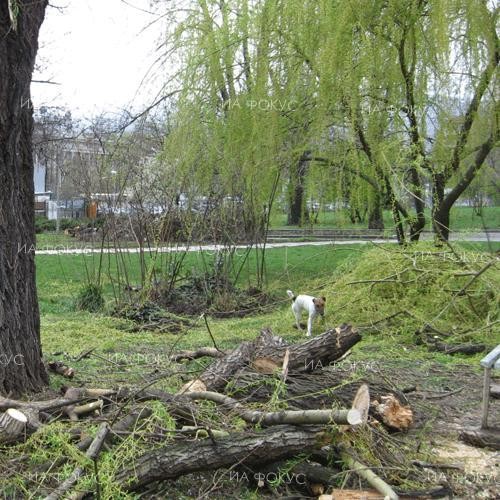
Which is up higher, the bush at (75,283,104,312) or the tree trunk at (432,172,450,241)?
the tree trunk at (432,172,450,241)

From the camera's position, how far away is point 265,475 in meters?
3.78

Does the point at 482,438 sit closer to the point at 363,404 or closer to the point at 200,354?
the point at 363,404

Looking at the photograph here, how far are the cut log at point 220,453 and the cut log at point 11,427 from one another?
712 millimetres

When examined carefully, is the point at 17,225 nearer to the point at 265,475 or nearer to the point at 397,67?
the point at 265,475

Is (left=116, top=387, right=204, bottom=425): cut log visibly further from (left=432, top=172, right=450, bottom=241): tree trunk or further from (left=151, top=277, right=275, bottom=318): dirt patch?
(left=432, top=172, right=450, bottom=241): tree trunk

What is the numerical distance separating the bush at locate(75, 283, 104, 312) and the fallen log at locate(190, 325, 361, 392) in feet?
21.6

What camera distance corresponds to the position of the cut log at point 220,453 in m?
3.56

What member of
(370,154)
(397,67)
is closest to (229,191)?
(370,154)

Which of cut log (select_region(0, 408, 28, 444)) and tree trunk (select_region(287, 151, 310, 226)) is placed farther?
tree trunk (select_region(287, 151, 310, 226))

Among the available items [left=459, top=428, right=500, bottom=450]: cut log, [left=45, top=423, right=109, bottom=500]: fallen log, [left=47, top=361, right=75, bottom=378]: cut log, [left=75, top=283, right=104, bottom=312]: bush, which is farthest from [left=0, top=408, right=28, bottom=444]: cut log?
[left=75, top=283, right=104, bottom=312]: bush

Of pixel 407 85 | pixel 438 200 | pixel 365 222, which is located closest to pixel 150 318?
pixel 438 200

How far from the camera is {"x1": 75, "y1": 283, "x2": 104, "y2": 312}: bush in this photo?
11195mm

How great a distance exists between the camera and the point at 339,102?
10.2 metres

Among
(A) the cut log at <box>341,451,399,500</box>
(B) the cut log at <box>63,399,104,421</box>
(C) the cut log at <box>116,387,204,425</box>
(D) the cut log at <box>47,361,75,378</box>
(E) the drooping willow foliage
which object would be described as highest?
(E) the drooping willow foliage
